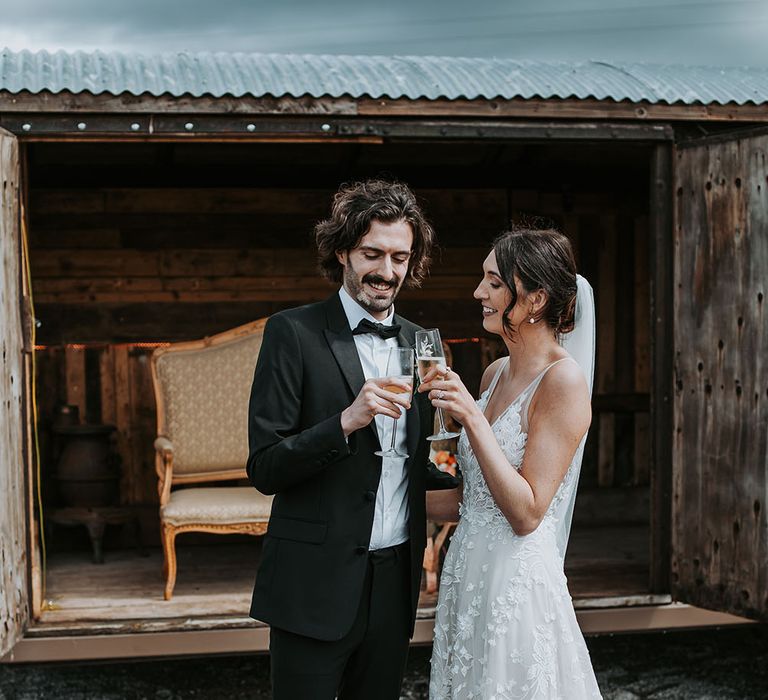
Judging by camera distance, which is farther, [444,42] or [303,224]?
[444,42]

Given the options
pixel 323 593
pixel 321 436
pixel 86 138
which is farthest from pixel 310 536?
pixel 86 138

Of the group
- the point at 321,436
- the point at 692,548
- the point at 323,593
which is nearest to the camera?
the point at 321,436

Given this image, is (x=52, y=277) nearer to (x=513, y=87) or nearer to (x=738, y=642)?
(x=513, y=87)

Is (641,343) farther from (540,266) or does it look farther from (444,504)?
(540,266)

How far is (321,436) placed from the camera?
2.21 metres

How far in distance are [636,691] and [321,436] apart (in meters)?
3.42

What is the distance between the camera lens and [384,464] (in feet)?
8.24

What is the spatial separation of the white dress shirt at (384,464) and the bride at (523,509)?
21 centimetres

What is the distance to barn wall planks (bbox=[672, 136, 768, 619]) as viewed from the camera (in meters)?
4.42

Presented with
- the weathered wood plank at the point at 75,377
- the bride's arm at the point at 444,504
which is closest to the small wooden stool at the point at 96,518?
the weathered wood plank at the point at 75,377

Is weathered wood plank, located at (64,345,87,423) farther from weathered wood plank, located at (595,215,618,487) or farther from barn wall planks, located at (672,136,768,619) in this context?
barn wall planks, located at (672,136,768,619)

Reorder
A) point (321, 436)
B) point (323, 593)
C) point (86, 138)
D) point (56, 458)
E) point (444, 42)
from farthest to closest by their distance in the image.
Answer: point (444, 42)
point (56, 458)
point (86, 138)
point (323, 593)
point (321, 436)

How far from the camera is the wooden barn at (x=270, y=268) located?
4.35 m

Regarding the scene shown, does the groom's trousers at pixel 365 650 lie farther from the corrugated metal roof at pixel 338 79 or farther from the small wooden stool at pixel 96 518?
the small wooden stool at pixel 96 518
